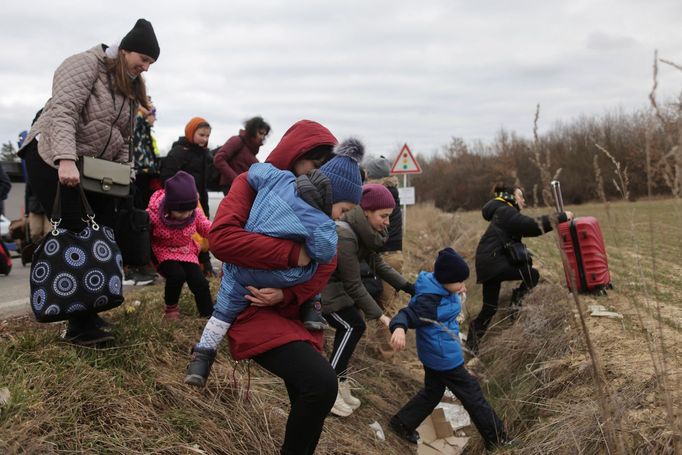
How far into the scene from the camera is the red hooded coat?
7.67ft

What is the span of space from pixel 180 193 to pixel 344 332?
152cm

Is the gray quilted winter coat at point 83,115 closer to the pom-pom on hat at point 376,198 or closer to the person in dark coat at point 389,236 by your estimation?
the pom-pom on hat at point 376,198

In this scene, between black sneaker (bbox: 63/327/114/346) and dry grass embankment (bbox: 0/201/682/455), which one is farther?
black sneaker (bbox: 63/327/114/346)

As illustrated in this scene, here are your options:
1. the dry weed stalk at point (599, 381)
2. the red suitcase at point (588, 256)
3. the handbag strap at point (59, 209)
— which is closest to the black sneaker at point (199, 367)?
the handbag strap at point (59, 209)

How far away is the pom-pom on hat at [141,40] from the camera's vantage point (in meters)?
3.11

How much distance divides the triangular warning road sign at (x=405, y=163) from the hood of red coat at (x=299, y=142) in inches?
412

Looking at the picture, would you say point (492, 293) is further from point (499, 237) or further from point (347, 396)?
point (347, 396)

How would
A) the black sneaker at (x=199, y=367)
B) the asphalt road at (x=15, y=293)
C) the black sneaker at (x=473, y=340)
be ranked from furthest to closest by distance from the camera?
the black sneaker at (x=473, y=340)
the asphalt road at (x=15, y=293)
the black sneaker at (x=199, y=367)

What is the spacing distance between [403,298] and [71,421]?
5741mm

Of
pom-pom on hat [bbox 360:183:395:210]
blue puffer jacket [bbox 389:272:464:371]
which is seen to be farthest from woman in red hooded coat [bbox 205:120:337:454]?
blue puffer jacket [bbox 389:272:464:371]

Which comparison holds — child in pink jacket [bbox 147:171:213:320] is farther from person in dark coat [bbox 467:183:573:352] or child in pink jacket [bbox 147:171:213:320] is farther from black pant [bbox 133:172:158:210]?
person in dark coat [bbox 467:183:573:352]

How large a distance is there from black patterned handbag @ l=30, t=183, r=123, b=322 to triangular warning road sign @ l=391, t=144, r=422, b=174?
10.3 metres

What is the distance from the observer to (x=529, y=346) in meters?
5.16

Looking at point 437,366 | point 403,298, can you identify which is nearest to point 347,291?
point 437,366
